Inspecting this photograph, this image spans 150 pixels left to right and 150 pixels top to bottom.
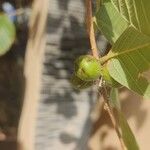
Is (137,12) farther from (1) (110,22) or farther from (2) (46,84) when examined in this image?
(2) (46,84)

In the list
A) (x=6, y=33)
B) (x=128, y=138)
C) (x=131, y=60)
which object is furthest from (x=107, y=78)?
(x=6, y=33)

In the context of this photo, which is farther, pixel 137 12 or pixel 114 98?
pixel 114 98

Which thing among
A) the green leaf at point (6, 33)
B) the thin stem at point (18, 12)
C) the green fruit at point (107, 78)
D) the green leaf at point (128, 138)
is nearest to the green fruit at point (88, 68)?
the green fruit at point (107, 78)

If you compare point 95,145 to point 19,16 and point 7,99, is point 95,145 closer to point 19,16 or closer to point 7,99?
point 7,99

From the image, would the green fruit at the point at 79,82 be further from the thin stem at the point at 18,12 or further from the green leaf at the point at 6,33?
the thin stem at the point at 18,12

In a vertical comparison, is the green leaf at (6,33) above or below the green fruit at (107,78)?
below

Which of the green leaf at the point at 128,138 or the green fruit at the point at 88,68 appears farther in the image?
the green leaf at the point at 128,138
